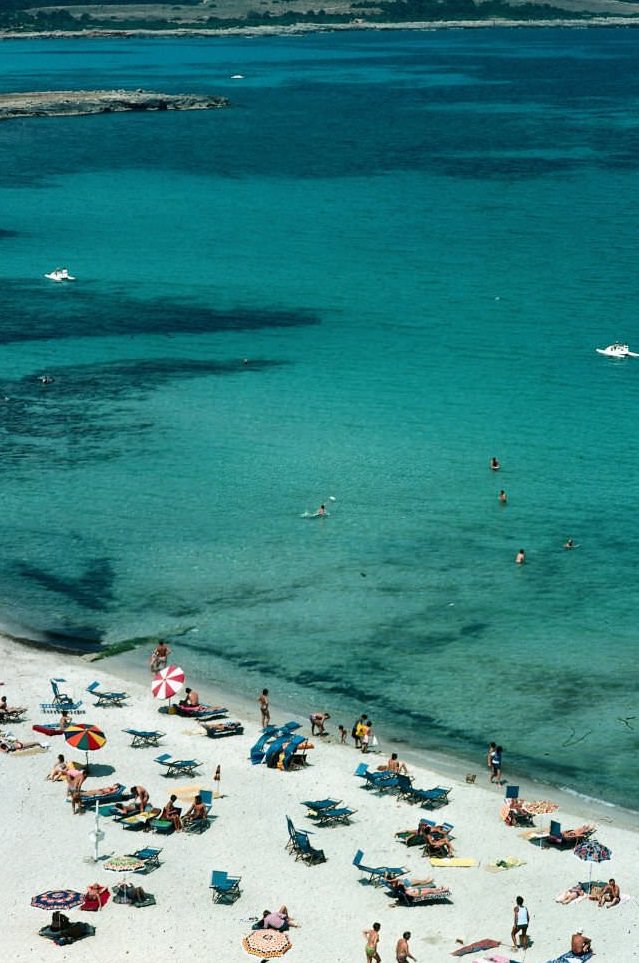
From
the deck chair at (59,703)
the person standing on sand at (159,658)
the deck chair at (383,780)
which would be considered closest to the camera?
the deck chair at (383,780)

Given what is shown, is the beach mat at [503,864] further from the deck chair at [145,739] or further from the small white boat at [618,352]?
the small white boat at [618,352]

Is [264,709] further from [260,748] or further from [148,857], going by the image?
[148,857]

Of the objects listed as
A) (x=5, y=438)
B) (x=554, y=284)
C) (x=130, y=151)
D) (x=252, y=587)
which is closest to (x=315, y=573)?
(x=252, y=587)

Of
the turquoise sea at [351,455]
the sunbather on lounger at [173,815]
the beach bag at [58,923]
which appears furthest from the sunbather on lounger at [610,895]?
the beach bag at [58,923]

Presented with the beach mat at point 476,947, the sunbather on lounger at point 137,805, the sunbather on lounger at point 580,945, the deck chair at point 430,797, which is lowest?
the deck chair at point 430,797

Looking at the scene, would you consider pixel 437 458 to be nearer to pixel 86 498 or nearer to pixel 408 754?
pixel 86 498

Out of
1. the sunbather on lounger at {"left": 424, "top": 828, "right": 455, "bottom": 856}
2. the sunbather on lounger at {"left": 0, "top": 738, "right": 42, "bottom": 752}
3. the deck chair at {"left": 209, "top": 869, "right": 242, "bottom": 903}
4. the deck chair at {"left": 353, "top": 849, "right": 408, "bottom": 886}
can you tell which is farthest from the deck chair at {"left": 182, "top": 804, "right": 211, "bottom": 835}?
the sunbather on lounger at {"left": 0, "top": 738, "right": 42, "bottom": 752}

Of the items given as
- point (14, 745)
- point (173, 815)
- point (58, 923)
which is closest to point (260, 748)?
point (173, 815)
